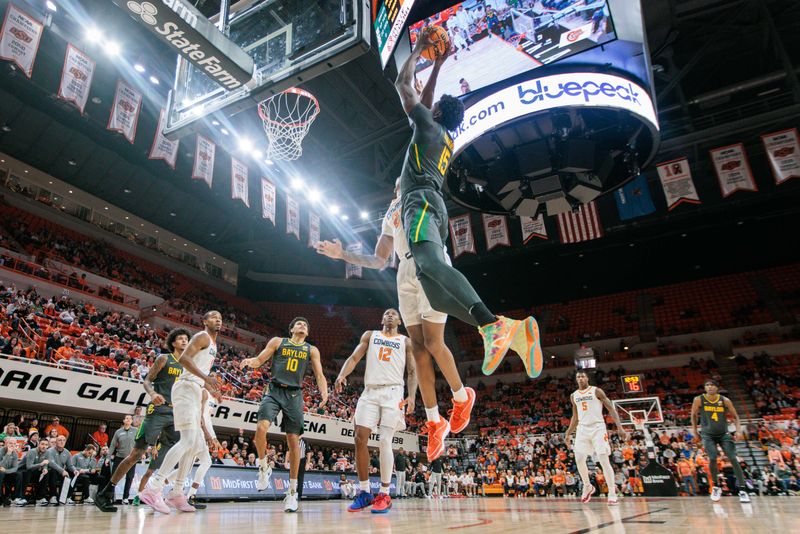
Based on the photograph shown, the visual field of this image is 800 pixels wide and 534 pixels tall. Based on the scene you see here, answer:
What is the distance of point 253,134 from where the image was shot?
60.4 feet

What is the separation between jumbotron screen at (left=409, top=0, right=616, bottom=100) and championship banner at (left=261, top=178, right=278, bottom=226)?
9918mm

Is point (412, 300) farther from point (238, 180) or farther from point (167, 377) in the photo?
point (238, 180)

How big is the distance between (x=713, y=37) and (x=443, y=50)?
14042 millimetres

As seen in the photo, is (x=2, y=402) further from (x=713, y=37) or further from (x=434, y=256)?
(x=713, y=37)

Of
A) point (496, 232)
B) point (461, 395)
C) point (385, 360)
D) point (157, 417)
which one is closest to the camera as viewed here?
point (461, 395)

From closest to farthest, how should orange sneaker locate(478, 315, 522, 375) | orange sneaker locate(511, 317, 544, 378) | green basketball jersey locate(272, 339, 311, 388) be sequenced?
orange sneaker locate(478, 315, 522, 375) → orange sneaker locate(511, 317, 544, 378) → green basketball jersey locate(272, 339, 311, 388)

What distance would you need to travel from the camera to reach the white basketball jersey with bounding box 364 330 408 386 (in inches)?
198

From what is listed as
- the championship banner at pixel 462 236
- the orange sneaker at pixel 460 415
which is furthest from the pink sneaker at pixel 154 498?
the championship banner at pixel 462 236

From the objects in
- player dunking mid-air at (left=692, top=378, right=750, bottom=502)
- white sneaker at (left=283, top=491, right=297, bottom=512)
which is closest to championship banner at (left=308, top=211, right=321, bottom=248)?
player dunking mid-air at (left=692, top=378, right=750, bottom=502)

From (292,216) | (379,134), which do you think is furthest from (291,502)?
(292,216)

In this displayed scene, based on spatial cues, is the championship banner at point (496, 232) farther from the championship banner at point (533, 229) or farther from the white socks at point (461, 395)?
the white socks at point (461, 395)

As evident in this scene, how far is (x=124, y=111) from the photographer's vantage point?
1369cm

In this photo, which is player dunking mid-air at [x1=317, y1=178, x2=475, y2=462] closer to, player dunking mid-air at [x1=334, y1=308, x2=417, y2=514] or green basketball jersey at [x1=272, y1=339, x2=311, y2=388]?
player dunking mid-air at [x1=334, y1=308, x2=417, y2=514]

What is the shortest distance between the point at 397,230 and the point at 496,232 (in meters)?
15.5
